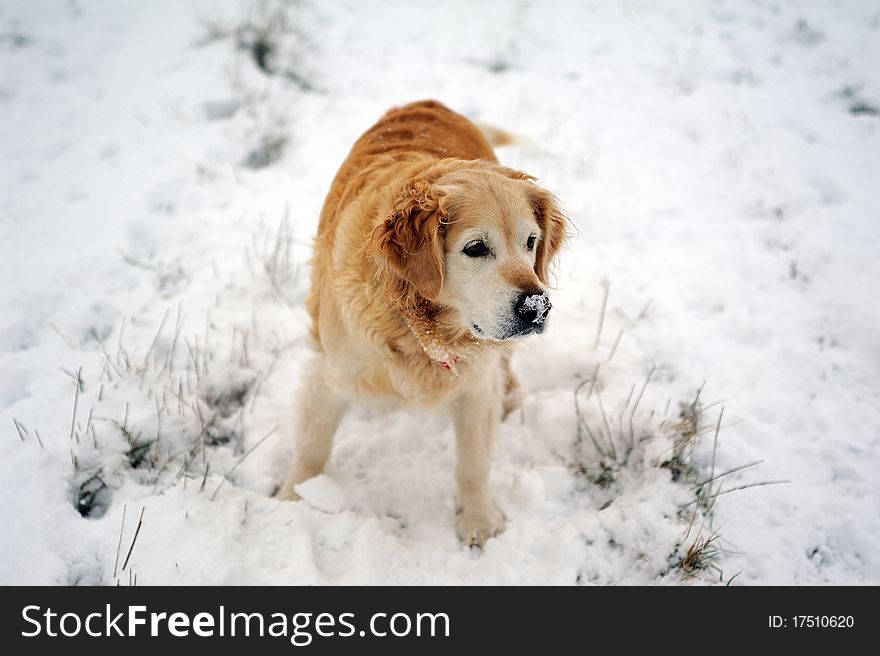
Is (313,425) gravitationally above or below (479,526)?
above

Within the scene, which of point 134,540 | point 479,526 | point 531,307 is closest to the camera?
point 531,307

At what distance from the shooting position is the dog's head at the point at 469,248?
185 centimetres

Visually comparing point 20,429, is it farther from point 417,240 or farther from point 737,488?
point 737,488

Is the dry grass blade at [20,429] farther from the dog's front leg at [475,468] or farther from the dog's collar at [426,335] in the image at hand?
the dog's front leg at [475,468]

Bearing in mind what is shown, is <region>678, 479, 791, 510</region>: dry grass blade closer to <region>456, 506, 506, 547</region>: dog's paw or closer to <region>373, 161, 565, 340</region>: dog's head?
<region>456, 506, 506, 547</region>: dog's paw

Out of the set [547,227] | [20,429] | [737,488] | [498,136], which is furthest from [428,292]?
[498,136]

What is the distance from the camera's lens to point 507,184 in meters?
2.02

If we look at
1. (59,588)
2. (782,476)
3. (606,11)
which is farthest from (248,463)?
(606,11)

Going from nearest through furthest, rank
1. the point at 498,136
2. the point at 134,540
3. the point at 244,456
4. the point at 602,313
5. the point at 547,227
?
the point at 134,540 → the point at 547,227 → the point at 244,456 → the point at 602,313 → the point at 498,136

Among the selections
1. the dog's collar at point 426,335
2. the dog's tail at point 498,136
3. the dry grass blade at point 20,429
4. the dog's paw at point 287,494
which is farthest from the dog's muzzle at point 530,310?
the dog's tail at point 498,136

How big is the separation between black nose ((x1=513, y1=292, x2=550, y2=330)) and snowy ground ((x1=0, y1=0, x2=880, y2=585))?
1.01 metres

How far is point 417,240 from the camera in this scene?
1.90 m

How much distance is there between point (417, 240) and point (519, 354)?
1.56 m

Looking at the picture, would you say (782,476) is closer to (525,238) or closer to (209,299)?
(525,238)
